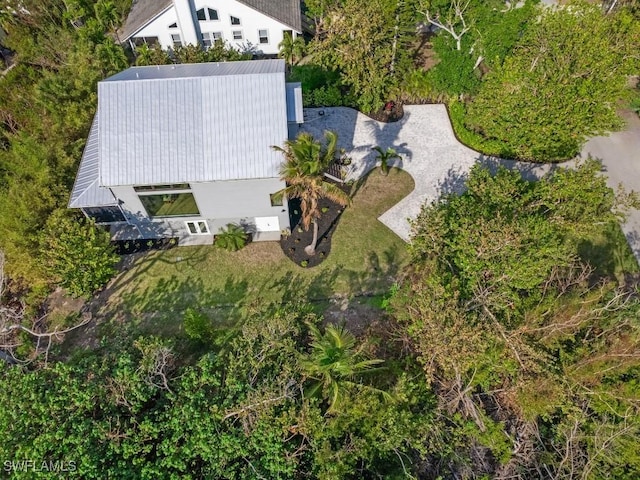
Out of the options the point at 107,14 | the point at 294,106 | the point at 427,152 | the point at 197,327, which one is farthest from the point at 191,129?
the point at 107,14

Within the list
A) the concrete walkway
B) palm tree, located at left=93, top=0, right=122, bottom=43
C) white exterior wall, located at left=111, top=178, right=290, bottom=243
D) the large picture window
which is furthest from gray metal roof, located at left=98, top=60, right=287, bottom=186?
palm tree, located at left=93, top=0, right=122, bottom=43

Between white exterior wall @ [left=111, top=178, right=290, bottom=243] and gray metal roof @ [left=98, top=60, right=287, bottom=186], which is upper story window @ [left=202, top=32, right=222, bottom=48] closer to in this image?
gray metal roof @ [left=98, top=60, right=287, bottom=186]

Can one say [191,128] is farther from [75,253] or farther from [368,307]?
[368,307]

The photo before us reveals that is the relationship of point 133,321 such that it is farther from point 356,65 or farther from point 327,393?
point 356,65

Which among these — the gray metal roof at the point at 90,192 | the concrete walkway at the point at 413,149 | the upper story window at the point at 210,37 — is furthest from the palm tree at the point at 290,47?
the gray metal roof at the point at 90,192

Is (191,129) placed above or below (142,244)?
above

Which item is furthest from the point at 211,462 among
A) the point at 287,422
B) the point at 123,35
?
the point at 123,35

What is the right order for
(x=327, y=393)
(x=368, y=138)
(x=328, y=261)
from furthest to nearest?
(x=368, y=138), (x=328, y=261), (x=327, y=393)

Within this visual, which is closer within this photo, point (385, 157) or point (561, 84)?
point (561, 84)

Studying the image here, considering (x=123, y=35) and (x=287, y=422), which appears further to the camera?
(x=123, y=35)
